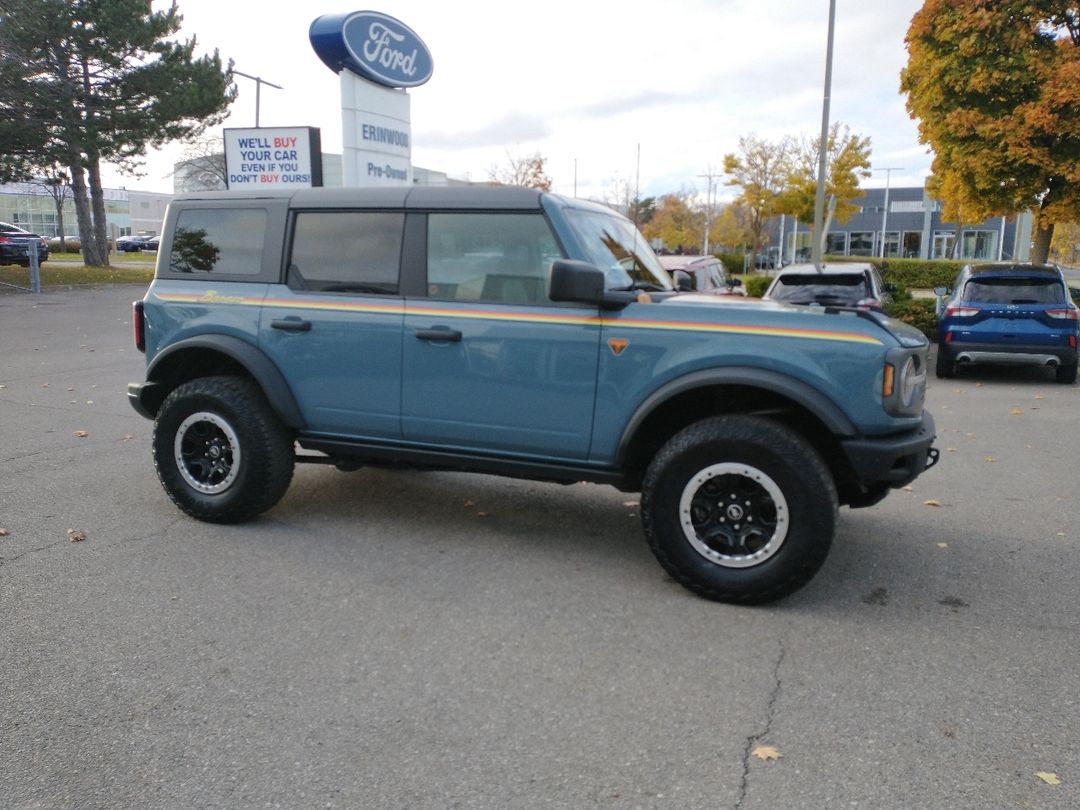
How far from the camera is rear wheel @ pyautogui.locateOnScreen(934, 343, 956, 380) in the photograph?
11492 mm

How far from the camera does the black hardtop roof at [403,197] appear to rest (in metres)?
4.45

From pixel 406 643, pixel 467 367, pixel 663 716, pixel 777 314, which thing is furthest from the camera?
pixel 467 367

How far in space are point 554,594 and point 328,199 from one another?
8.40 ft

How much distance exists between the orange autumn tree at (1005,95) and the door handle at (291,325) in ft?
42.2

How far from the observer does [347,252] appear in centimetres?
481

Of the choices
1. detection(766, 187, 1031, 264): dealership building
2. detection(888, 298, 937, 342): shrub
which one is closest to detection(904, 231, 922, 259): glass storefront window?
detection(766, 187, 1031, 264): dealership building

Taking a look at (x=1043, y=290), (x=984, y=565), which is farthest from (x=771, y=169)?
(x=984, y=565)

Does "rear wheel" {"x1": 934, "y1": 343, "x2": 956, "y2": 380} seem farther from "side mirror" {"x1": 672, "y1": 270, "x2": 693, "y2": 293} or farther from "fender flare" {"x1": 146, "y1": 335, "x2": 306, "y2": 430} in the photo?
"fender flare" {"x1": 146, "y1": 335, "x2": 306, "y2": 430}

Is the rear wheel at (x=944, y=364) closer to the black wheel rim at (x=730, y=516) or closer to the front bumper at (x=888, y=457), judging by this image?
the front bumper at (x=888, y=457)

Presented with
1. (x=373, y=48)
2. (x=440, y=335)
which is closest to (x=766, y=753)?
(x=440, y=335)

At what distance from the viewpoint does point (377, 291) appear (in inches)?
185

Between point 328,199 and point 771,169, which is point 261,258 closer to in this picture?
point 328,199

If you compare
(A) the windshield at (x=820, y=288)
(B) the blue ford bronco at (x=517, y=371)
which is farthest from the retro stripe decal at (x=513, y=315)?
(A) the windshield at (x=820, y=288)

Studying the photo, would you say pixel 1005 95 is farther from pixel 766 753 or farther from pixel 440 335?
pixel 766 753
